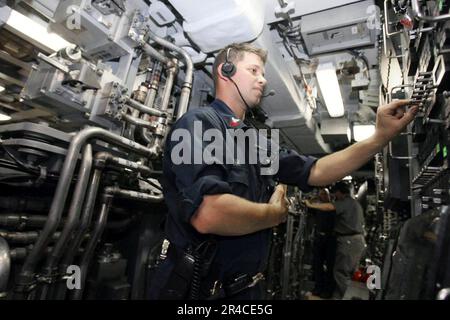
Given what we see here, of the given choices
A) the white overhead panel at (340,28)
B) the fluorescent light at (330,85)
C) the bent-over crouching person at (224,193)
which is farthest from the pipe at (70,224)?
the fluorescent light at (330,85)

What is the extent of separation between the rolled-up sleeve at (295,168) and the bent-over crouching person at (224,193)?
0.8 inches

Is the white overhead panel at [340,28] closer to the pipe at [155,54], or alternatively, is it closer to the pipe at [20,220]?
the pipe at [155,54]

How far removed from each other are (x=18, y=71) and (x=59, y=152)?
4.39ft

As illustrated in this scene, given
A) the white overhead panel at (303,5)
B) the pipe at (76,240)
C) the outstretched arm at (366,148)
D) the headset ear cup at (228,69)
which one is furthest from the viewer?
the white overhead panel at (303,5)

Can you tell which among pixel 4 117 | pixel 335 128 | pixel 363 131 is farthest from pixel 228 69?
pixel 335 128

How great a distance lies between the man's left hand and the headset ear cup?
838 millimetres

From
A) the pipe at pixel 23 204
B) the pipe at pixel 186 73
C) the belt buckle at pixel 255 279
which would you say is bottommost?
the belt buckle at pixel 255 279

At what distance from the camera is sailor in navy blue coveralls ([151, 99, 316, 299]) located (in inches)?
44.9

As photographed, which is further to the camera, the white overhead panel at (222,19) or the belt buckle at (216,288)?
the white overhead panel at (222,19)

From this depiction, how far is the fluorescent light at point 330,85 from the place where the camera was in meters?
3.14

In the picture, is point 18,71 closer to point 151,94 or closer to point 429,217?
point 151,94

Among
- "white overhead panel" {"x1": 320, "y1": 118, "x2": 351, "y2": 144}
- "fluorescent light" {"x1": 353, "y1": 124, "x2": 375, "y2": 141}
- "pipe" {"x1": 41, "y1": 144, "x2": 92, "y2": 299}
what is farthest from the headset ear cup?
"white overhead panel" {"x1": 320, "y1": 118, "x2": 351, "y2": 144}

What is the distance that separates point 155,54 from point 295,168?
5.89 feet

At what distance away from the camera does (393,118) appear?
1.39 m
